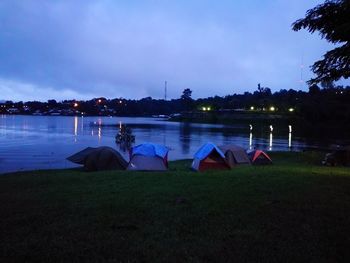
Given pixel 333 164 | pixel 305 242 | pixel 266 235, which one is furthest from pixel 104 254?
pixel 333 164

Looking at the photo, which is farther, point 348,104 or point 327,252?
point 348,104

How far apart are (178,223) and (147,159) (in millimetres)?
14246

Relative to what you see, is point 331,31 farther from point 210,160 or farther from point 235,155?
point 235,155

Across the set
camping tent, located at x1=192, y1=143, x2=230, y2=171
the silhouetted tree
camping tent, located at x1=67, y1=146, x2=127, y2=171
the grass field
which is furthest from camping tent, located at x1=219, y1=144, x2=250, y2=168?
the silhouetted tree

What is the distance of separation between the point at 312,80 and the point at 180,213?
5992mm

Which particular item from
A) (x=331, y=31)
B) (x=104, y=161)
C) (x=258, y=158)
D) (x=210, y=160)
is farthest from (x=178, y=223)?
(x=258, y=158)

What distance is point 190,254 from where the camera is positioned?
6.64 m

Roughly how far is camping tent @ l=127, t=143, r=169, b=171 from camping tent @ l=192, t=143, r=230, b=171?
198cm

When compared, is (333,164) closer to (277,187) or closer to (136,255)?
(277,187)

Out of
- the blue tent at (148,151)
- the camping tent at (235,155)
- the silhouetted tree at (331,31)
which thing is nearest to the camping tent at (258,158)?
the camping tent at (235,155)

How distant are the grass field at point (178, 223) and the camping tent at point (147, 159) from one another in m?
8.21

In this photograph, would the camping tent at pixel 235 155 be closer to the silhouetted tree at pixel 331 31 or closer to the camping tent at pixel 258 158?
the camping tent at pixel 258 158

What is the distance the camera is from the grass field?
22.0ft

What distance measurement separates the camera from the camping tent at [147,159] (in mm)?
22516
